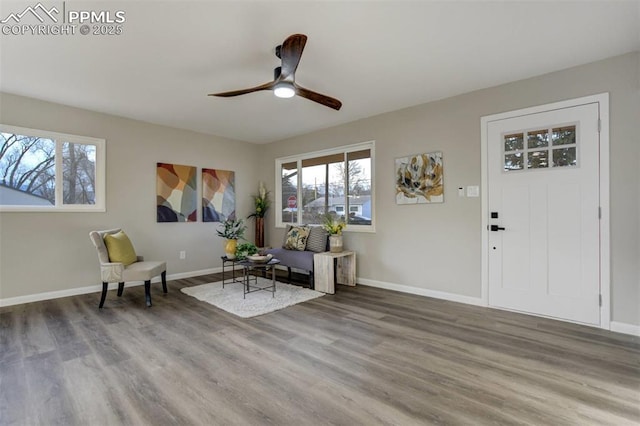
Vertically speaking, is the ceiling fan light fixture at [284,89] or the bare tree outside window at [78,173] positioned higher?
the ceiling fan light fixture at [284,89]

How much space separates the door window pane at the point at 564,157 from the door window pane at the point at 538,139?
136 mm

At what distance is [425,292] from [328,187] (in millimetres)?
2360

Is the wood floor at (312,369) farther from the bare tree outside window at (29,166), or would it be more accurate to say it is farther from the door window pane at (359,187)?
the door window pane at (359,187)

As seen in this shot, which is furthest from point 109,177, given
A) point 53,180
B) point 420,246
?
point 420,246

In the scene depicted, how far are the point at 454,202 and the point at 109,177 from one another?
4.87m

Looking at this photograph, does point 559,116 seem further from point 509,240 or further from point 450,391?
point 450,391

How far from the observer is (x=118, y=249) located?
3.75 m

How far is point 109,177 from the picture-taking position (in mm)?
4414

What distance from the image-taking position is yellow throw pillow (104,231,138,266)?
3.72 meters

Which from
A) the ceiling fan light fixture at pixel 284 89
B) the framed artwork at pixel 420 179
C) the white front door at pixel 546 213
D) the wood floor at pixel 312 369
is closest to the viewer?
the wood floor at pixel 312 369

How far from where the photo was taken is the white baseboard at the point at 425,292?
365 cm

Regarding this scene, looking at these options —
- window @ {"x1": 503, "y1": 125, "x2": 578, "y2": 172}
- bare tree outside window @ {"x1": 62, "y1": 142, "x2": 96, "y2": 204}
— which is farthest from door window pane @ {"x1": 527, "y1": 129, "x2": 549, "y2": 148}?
bare tree outside window @ {"x1": 62, "y1": 142, "x2": 96, "y2": 204}

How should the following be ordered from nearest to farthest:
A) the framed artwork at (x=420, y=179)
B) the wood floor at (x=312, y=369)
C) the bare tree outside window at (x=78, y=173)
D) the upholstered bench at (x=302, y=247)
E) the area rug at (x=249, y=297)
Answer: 1. the wood floor at (x=312, y=369)
2. the area rug at (x=249, y=297)
3. the framed artwork at (x=420, y=179)
4. the bare tree outside window at (x=78, y=173)
5. the upholstered bench at (x=302, y=247)

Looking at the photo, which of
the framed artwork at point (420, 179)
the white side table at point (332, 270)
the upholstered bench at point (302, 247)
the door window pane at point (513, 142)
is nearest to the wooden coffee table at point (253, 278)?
the upholstered bench at point (302, 247)
